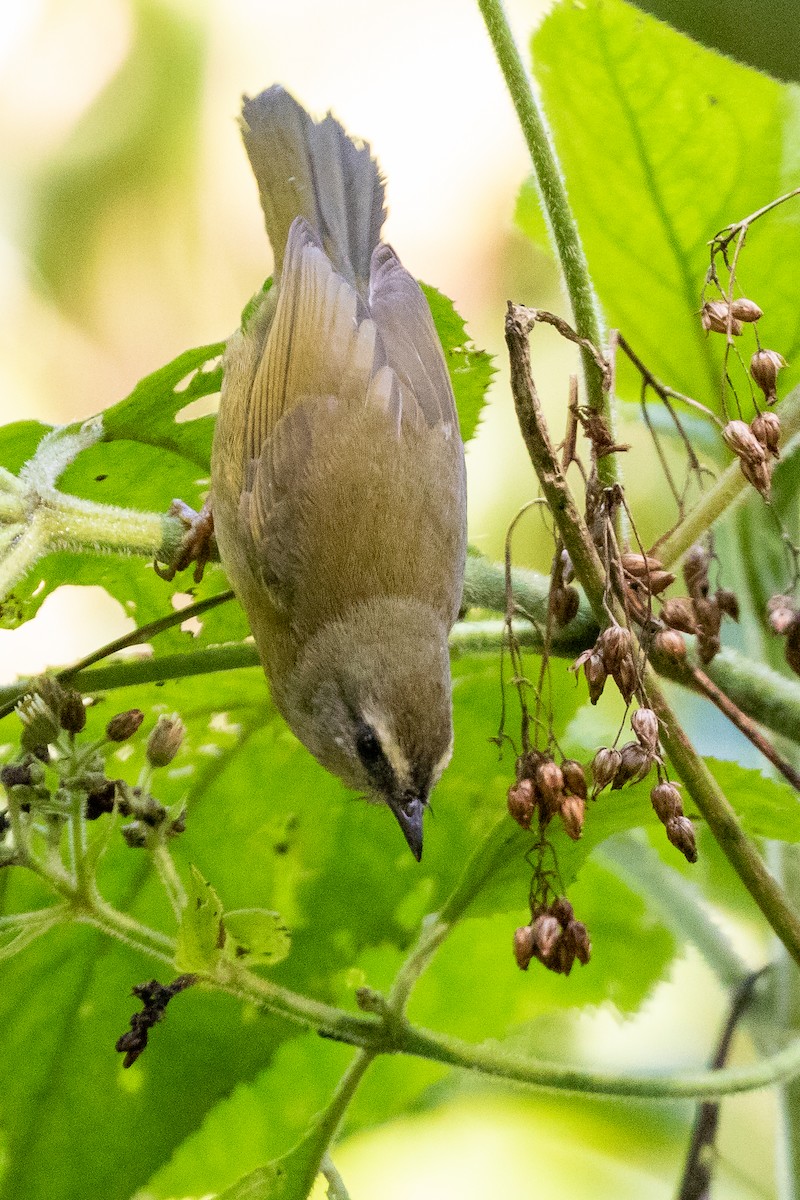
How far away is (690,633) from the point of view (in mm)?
1207

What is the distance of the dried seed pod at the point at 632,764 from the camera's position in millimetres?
1032

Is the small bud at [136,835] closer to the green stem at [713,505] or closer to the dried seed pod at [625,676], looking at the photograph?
the dried seed pod at [625,676]

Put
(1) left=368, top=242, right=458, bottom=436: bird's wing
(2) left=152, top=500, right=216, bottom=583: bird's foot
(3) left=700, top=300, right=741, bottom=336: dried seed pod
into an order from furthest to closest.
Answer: (1) left=368, top=242, right=458, bottom=436: bird's wing
(2) left=152, top=500, right=216, bottom=583: bird's foot
(3) left=700, top=300, right=741, bottom=336: dried seed pod

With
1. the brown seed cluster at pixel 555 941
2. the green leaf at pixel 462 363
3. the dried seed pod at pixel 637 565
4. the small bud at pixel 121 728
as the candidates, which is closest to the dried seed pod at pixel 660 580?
the dried seed pod at pixel 637 565

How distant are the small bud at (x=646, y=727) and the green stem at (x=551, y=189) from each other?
0.27 m

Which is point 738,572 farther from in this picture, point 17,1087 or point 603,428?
point 17,1087

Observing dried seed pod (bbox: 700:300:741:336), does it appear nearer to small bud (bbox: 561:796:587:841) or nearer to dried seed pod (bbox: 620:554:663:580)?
dried seed pod (bbox: 620:554:663:580)

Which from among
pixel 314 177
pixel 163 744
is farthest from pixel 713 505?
pixel 314 177

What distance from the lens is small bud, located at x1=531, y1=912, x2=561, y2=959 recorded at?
1115 mm

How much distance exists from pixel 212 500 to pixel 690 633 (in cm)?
74

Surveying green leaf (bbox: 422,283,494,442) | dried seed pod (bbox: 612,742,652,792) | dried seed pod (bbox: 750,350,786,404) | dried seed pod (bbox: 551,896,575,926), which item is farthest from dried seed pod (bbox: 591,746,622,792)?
green leaf (bbox: 422,283,494,442)

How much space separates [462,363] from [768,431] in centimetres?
51

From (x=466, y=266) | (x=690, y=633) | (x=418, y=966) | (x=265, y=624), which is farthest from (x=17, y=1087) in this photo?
(x=466, y=266)

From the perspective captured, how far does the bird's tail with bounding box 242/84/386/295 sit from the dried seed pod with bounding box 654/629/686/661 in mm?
1049
